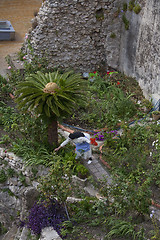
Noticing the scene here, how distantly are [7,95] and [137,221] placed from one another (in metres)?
6.37

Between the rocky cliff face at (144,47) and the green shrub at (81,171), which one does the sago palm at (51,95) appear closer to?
the green shrub at (81,171)

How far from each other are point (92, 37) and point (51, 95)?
5046 millimetres

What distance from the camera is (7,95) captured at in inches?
437

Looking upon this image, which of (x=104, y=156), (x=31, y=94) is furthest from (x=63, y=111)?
(x=104, y=156)

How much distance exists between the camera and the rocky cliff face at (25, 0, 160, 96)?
11.0 m

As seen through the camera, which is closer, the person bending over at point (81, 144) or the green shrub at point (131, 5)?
the person bending over at point (81, 144)

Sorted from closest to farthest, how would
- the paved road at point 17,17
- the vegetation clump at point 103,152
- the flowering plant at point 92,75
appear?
the vegetation clump at point 103,152, the flowering plant at point 92,75, the paved road at point 17,17

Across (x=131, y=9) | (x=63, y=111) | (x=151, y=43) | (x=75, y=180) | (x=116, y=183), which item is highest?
(x=131, y=9)

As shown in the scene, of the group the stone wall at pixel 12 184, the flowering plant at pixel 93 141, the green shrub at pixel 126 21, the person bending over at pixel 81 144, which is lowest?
the stone wall at pixel 12 184

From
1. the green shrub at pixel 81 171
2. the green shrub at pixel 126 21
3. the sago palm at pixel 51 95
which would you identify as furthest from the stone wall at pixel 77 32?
the green shrub at pixel 81 171

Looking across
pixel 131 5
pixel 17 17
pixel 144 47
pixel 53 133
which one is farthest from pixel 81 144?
pixel 17 17

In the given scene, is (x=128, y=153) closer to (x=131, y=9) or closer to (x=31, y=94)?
(x=31, y=94)

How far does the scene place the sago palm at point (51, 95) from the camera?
25.5 feet

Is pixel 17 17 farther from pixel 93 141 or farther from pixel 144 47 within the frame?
pixel 93 141
